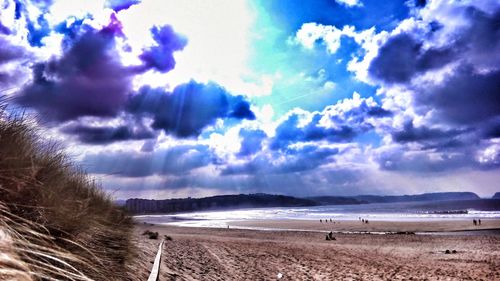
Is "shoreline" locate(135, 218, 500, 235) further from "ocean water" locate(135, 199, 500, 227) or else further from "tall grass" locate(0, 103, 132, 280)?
"tall grass" locate(0, 103, 132, 280)

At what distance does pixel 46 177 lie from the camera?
3371mm

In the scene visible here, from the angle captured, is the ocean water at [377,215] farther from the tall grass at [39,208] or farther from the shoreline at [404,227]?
the tall grass at [39,208]

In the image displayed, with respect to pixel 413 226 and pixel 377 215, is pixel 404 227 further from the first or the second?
pixel 377 215

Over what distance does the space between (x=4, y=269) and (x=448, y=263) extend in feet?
59.1

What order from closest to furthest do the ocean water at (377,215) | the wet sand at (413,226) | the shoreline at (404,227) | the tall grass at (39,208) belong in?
the tall grass at (39,208), the shoreline at (404,227), the wet sand at (413,226), the ocean water at (377,215)

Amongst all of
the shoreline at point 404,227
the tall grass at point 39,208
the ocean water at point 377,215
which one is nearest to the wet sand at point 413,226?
the shoreline at point 404,227

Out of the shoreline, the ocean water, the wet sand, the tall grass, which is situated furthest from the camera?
the ocean water

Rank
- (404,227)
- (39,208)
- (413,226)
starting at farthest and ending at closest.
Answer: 1. (413,226)
2. (404,227)
3. (39,208)

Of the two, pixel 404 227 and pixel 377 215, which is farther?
pixel 377 215

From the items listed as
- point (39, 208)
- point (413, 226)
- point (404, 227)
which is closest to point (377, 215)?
point (413, 226)

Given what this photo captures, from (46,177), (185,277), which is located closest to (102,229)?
(46,177)

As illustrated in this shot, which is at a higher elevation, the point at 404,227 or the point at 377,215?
the point at 404,227

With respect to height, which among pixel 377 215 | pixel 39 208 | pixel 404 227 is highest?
pixel 39 208

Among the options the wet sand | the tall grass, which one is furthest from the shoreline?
the tall grass
